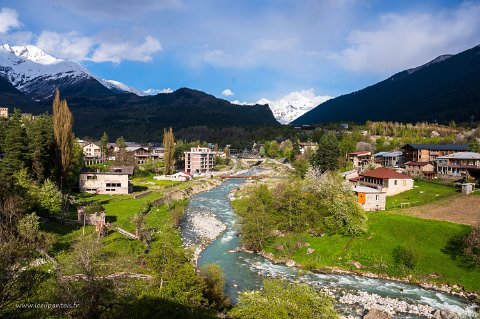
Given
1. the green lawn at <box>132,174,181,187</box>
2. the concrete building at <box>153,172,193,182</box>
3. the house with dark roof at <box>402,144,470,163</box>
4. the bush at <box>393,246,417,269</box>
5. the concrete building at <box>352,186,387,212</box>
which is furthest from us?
the concrete building at <box>153,172,193,182</box>

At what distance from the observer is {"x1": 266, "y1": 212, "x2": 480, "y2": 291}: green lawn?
3994 cm

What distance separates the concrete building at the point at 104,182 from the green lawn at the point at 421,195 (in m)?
56.3

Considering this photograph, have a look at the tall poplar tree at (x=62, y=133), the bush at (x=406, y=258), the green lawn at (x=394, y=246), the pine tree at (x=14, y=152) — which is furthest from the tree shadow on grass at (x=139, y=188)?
the bush at (x=406, y=258)

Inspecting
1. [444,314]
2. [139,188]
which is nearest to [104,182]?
[139,188]

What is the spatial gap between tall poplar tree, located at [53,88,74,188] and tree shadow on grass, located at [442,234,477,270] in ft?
201

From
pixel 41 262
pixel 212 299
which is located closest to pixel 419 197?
pixel 212 299

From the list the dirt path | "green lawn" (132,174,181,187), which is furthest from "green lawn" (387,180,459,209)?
"green lawn" (132,174,181,187)

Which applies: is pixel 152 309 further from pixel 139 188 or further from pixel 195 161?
pixel 195 161

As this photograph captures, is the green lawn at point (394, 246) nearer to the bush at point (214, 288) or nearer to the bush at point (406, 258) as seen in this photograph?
the bush at point (406, 258)

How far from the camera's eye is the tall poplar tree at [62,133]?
204 ft

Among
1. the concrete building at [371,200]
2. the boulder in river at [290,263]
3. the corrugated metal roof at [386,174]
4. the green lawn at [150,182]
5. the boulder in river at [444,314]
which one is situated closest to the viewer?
the boulder in river at [444,314]

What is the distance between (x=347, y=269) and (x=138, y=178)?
79701 mm

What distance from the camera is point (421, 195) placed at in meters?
68.1

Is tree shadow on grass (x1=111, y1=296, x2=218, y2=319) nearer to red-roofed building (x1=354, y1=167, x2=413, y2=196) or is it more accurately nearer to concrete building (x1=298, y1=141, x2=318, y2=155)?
red-roofed building (x1=354, y1=167, x2=413, y2=196)
